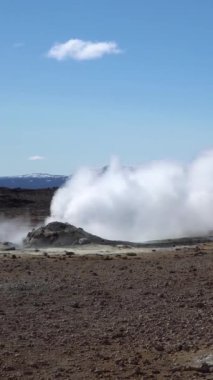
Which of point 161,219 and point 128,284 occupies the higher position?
point 161,219

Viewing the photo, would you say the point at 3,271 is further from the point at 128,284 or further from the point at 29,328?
the point at 29,328

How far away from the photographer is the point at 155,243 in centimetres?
3158

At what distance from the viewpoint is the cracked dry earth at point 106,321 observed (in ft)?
32.8

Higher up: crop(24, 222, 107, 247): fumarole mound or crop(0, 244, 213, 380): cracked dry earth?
crop(24, 222, 107, 247): fumarole mound

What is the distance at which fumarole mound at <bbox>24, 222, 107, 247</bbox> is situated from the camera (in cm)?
3164

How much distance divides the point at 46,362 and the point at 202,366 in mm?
2271

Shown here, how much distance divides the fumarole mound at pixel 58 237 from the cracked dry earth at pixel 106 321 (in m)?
8.66

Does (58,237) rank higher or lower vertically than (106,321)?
higher

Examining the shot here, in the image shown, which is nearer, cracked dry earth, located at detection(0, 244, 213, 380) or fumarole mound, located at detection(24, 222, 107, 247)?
cracked dry earth, located at detection(0, 244, 213, 380)

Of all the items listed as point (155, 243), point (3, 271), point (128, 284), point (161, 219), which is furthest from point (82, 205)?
point (128, 284)

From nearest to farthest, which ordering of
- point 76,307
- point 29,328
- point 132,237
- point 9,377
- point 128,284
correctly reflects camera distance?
point 9,377 < point 29,328 < point 76,307 < point 128,284 < point 132,237

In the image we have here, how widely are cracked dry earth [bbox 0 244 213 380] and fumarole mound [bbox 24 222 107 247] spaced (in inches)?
341

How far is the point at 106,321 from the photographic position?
44.2 feet

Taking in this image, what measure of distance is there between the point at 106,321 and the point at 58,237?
18965mm
